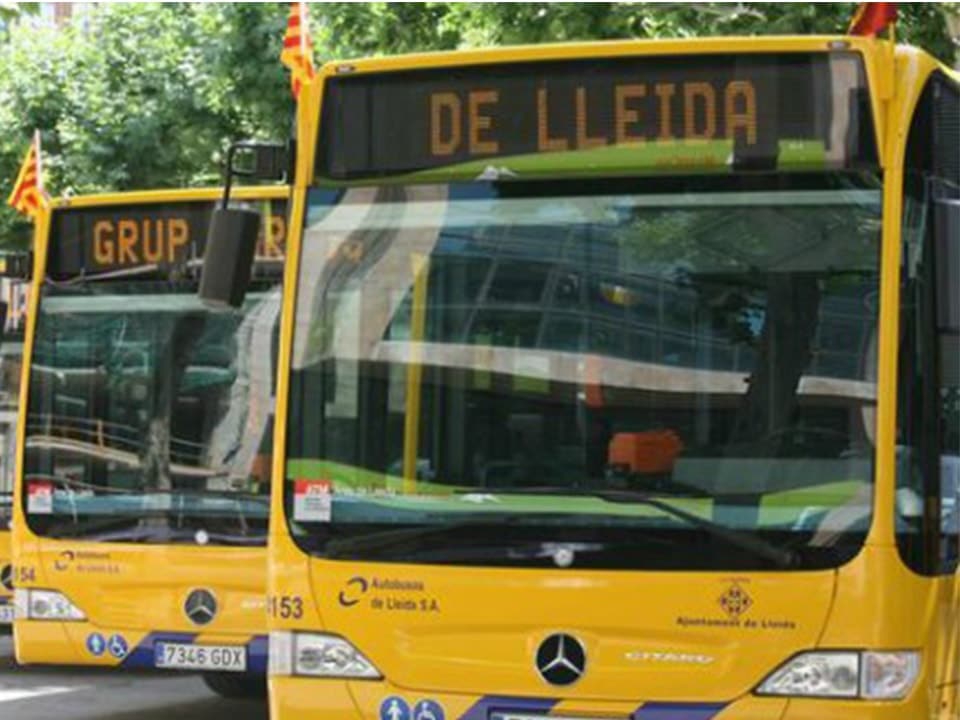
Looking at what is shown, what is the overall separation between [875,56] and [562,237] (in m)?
1.14

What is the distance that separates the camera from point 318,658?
5562 millimetres

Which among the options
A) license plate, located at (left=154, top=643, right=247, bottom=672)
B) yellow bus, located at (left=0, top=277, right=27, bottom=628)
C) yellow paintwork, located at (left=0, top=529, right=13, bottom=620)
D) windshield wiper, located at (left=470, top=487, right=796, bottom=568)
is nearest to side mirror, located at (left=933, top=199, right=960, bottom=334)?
windshield wiper, located at (left=470, top=487, right=796, bottom=568)

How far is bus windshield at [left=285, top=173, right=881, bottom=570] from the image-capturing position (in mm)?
5191

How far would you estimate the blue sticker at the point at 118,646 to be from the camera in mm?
8406

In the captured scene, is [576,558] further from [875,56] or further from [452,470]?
[875,56]

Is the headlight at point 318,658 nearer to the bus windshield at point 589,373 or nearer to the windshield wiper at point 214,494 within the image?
the bus windshield at point 589,373

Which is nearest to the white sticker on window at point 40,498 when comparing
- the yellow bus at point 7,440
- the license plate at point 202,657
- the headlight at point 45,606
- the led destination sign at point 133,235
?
the headlight at point 45,606

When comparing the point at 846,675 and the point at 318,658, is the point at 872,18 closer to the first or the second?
the point at 846,675

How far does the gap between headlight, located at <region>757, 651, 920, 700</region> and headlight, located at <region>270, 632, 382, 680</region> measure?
131 cm

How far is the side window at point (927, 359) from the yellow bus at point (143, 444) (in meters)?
3.97

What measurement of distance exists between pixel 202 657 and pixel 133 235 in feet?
7.22

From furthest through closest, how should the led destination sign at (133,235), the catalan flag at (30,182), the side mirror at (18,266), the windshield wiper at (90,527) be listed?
the catalan flag at (30,182) < the side mirror at (18,266) < the led destination sign at (133,235) < the windshield wiper at (90,527)

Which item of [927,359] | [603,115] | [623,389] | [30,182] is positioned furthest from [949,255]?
[30,182]

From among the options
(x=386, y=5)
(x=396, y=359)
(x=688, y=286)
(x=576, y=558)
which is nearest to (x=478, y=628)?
(x=576, y=558)
